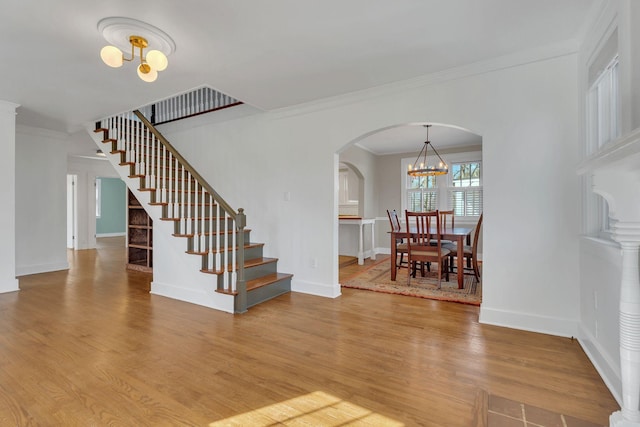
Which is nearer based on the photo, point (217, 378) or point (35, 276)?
point (217, 378)

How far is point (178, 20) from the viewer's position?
221cm

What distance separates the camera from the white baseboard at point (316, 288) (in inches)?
149

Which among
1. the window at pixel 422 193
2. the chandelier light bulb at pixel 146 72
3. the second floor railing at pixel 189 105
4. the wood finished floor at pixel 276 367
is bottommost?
the wood finished floor at pixel 276 367

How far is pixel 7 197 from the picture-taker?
398cm

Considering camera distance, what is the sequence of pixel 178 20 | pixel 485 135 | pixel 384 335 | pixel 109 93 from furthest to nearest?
1. pixel 109 93
2. pixel 485 135
3. pixel 384 335
4. pixel 178 20

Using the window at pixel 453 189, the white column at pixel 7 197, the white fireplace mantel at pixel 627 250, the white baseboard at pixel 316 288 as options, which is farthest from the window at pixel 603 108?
the white column at pixel 7 197

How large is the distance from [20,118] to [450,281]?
683 cm

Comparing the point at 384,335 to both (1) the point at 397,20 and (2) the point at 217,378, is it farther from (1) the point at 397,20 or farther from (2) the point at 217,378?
(1) the point at 397,20

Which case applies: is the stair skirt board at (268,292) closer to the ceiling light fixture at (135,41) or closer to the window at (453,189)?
the ceiling light fixture at (135,41)

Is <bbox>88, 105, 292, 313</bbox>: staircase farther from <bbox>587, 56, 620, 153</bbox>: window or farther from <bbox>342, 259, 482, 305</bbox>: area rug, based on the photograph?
<bbox>587, 56, 620, 153</bbox>: window

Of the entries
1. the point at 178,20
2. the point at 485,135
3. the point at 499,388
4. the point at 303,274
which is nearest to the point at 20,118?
the point at 178,20

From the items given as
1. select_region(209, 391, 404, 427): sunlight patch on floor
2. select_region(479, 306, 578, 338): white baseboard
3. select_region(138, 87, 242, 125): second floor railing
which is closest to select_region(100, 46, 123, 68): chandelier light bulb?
select_region(138, 87, 242, 125): second floor railing

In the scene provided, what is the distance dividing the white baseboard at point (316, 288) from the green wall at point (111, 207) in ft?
31.8

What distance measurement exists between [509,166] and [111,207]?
40.8 feet
